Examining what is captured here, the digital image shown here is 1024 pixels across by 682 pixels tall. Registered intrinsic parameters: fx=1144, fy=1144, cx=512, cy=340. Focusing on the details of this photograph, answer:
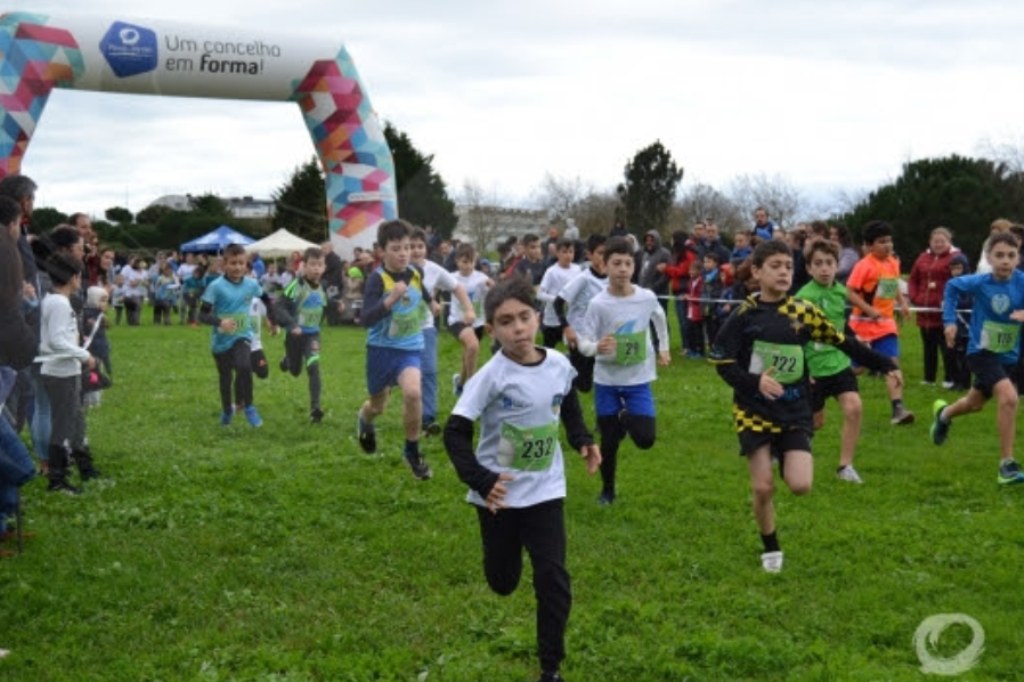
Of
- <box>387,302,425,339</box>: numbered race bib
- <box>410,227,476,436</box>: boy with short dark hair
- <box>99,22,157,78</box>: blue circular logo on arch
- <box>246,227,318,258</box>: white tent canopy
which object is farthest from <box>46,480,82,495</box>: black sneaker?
<box>246,227,318,258</box>: white tent canopy

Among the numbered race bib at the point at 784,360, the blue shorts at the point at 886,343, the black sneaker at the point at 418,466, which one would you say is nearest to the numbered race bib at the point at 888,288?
the blue shorts at the point at 886,343

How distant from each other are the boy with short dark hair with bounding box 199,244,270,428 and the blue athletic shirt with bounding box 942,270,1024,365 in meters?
6.97

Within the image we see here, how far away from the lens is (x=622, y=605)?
19.1 feet

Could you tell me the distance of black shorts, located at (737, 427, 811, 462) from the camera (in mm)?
6434

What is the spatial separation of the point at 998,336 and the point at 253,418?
294 inches

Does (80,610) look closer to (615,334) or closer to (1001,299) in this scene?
(615,334)

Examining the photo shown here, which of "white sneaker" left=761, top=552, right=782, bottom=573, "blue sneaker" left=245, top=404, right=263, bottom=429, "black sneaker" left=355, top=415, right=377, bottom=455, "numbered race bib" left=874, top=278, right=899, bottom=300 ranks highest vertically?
"numbered race bib" left=874, top=278, right=899, bottom=300

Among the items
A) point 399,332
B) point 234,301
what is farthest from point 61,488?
point 234,301

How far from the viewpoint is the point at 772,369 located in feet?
21.1

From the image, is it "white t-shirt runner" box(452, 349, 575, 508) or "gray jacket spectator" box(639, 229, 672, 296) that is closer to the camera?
"white t-shirt runner" box(452, 349, 575, 508)

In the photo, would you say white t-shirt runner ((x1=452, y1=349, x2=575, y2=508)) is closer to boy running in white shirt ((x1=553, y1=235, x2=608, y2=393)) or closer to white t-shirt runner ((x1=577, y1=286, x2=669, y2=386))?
white t-shirt runner ((x1=577, y1=286, x2=669, y2=386))

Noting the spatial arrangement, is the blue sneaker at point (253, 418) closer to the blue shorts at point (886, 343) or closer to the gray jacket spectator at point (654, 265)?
the blue shorts at point (886, 343)

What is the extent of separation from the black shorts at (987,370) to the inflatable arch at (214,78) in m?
15.8

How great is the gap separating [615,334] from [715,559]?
6.63ft
